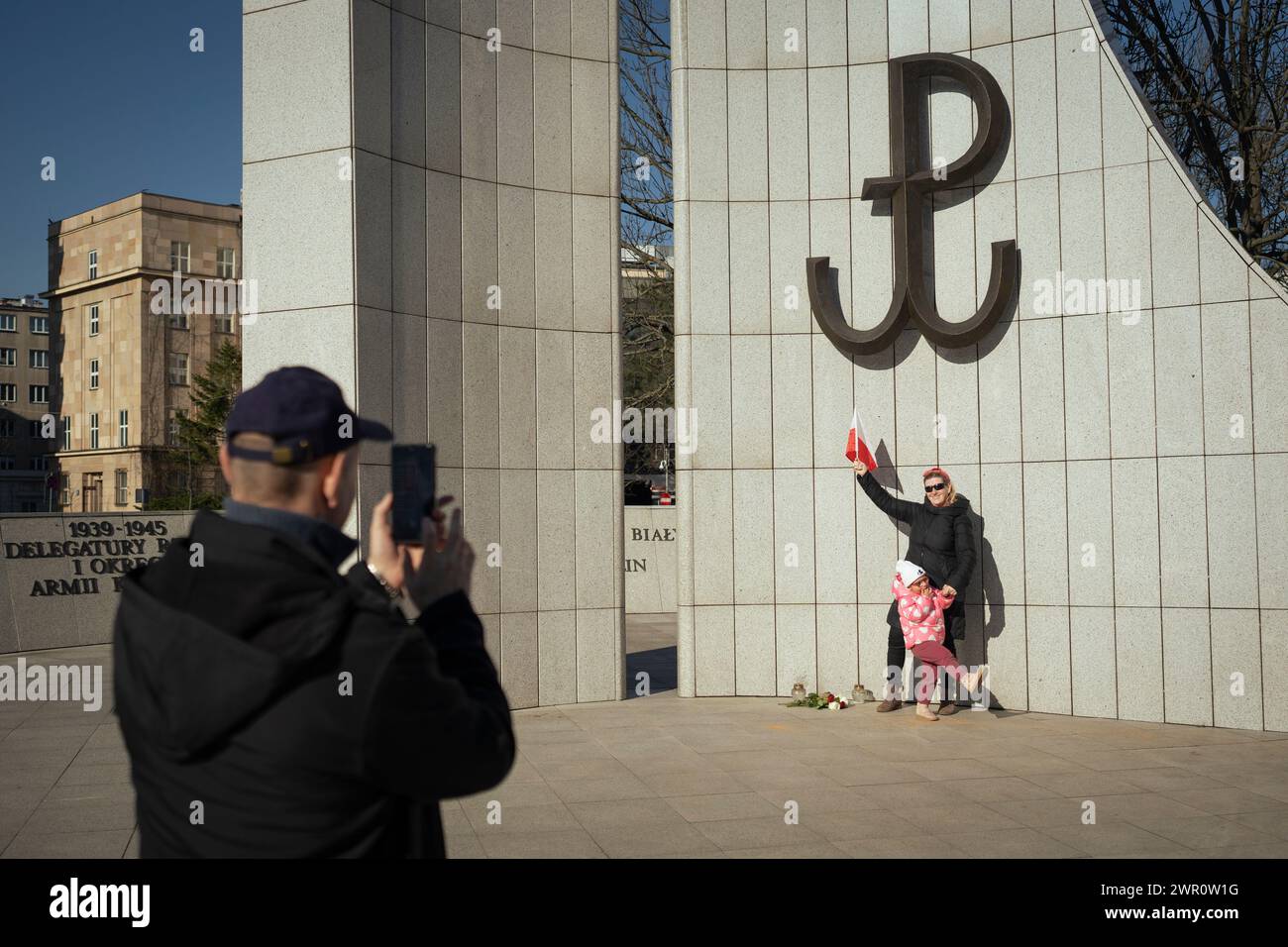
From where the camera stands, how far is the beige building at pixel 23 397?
75.9 meters

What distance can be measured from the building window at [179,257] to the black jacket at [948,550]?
60.9m

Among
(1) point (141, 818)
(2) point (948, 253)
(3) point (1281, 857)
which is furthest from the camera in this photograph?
(2) point (948, 253)

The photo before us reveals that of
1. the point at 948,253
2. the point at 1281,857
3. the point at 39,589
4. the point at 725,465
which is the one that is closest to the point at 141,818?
the point at 1281,857

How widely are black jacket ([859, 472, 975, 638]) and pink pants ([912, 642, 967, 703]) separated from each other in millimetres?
285

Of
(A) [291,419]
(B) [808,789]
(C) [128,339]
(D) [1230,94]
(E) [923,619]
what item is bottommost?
(B) [808,789]

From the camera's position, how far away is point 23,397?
267ft

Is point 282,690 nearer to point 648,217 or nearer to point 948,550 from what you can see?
point 948,550

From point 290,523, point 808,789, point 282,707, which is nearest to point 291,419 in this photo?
point 290,523


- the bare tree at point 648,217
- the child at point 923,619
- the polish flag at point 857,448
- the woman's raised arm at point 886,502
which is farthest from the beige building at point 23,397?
the child at point 923,619

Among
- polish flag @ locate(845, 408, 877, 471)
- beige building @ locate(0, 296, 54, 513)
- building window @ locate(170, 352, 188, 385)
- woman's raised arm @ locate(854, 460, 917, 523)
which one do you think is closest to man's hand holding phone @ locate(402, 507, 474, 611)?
woman's raised arm @ locate(854, 460, 917, 523)

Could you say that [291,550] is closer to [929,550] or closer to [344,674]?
[344,674]

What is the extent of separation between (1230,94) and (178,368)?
184 feet

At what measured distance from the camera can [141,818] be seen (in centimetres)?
215
